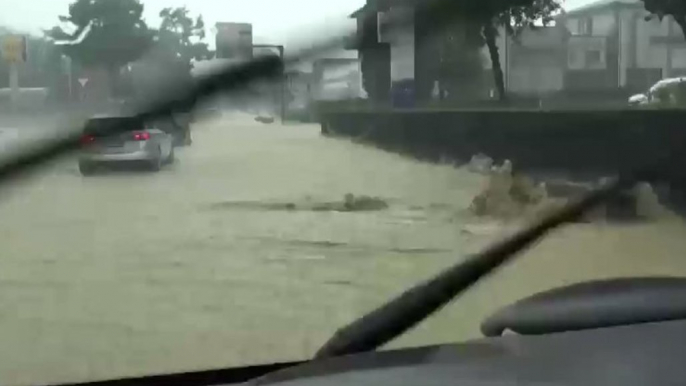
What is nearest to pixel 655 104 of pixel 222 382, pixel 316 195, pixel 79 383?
pixel 316 195

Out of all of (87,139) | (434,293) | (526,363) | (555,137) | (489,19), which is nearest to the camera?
(526,363)

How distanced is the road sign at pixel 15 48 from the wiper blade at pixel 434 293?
47.1 inches

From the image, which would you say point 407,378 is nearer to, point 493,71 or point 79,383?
point 79,383

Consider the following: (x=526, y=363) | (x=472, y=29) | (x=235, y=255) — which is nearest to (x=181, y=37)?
(x=235, y=255)

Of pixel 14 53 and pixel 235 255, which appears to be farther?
pixel 235 255

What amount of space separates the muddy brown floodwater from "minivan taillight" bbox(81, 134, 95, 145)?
68 mm

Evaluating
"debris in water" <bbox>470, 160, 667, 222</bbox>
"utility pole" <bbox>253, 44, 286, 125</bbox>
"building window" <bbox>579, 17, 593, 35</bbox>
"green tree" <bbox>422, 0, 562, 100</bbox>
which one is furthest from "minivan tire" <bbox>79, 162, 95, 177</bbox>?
"building window" <bbox>579, 17, 593, 35</bbox>

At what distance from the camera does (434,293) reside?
335 cm

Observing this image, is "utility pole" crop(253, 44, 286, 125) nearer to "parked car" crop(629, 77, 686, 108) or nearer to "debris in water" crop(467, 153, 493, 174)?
→ "debris in water" crop(467, 153, 493, 174)

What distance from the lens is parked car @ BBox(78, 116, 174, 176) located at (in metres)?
2.89

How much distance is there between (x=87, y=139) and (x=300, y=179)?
116 cm

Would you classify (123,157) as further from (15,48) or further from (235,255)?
(235,255)

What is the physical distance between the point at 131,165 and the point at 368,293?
3.02ft

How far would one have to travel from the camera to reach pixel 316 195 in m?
3.83
